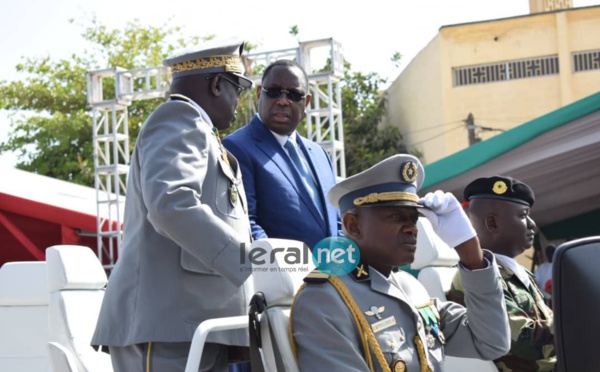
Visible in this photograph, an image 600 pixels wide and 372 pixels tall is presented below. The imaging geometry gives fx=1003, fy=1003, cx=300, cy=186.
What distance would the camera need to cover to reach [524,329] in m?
3.94

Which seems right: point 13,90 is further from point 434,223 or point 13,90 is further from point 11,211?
point 434,223

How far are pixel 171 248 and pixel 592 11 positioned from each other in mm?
22941

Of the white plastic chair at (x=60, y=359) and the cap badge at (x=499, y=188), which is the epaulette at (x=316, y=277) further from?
the cap badge at (x=499, y=188)

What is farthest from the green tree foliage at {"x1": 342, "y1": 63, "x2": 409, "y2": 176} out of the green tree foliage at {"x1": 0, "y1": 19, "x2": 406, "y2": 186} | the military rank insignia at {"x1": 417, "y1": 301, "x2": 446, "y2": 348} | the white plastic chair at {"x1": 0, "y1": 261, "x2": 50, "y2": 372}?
the military rank insignia at {"x1": 417, "y1": 301, "x2": 446, "y2": 348}

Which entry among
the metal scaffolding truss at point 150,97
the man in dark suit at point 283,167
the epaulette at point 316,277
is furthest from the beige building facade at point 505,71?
the epaulette at point 316,277

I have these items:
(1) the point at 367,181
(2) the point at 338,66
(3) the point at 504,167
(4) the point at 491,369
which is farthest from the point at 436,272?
(2) the point at 338,66

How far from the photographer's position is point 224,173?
10.3ft

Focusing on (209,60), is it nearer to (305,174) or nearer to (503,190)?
(305,174)

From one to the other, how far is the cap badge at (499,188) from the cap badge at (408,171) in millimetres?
1284

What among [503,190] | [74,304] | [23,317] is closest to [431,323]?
[503,190]

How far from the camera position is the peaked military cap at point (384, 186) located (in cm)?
304

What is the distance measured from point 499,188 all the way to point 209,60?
1665 mm

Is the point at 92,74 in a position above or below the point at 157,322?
above

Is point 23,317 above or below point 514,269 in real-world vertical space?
below
